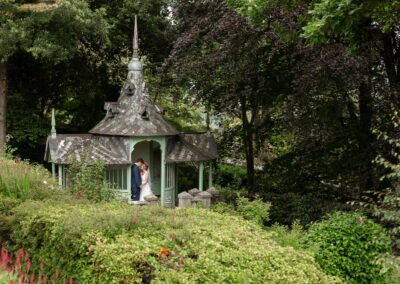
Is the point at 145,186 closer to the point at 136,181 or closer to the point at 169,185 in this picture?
the point at 136,181

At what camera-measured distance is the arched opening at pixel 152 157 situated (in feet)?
48.7

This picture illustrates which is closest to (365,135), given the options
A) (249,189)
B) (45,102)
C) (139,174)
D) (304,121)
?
(304,121)

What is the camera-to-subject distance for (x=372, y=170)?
488 inches

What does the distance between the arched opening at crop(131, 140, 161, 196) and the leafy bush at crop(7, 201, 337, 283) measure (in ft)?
25.0

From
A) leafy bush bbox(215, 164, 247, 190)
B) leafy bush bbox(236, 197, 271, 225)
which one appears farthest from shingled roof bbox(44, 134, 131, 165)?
leafy bush bbox(215, 164, 247, 190)

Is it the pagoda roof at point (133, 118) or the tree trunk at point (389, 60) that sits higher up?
the tree trunk at point (389, 60)

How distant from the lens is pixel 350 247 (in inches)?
296

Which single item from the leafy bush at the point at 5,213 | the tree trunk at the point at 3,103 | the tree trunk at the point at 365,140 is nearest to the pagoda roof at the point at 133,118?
the tree trunk at the point at 3,103

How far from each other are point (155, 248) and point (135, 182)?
25.4 ft

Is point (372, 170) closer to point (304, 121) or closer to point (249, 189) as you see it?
point (304, 121)

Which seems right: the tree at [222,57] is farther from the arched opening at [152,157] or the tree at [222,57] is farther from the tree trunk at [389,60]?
the tree trunk at [389,60]

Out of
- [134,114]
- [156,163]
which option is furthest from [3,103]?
[156,163]

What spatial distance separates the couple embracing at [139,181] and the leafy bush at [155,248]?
5937mm

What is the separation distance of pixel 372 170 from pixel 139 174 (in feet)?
19.0
